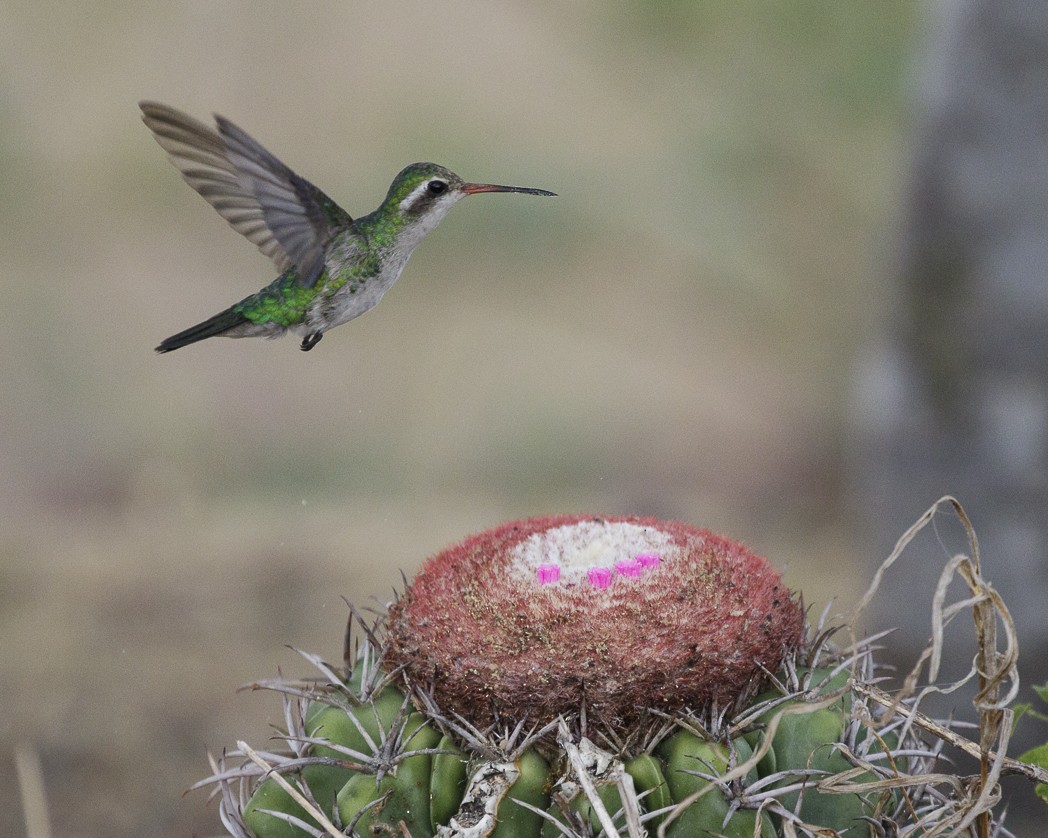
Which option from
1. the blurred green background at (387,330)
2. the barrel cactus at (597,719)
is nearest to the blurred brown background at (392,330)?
the blurred green background at (387,330)

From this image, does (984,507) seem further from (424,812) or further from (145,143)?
(145,143)

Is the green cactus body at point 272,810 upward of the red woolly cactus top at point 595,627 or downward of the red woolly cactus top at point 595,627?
downward

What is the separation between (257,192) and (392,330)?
894 centimetres

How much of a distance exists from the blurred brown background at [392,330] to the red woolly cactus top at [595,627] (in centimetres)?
321

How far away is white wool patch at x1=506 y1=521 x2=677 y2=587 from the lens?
2.14 meters

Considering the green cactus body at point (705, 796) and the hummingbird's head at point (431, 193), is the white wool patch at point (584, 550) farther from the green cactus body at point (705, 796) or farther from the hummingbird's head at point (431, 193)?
the hummingbird's head at point (431, 193)

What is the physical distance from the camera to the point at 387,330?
36.0 ft

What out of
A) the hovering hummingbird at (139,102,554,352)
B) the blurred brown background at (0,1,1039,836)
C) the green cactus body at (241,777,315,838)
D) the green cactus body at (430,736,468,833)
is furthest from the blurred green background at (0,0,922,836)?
the hovering hummingbird at (139,102,554,352)

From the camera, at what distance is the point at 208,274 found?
1117 centimetres

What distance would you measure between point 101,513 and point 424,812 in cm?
648

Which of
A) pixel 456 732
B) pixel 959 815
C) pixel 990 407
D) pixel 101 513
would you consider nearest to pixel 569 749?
pixel 456 732

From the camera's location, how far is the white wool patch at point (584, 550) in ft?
7.01

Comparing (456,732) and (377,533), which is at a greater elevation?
(456,732)

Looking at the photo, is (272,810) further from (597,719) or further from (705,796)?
(705,796)
